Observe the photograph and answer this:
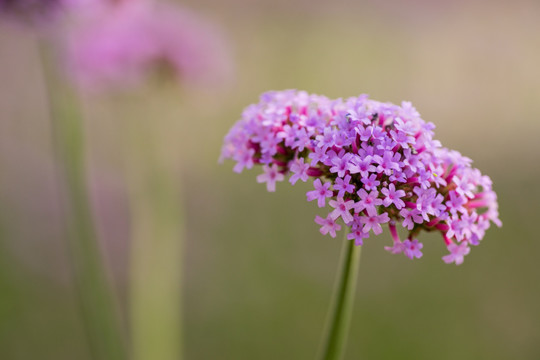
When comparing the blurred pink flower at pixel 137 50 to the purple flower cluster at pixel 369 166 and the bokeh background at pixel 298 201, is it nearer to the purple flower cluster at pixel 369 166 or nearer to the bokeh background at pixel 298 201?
the bokeh background at pixel 298 201

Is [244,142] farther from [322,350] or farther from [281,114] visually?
[322,350]

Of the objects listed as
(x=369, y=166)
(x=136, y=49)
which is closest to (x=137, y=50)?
(x=136, y=49)

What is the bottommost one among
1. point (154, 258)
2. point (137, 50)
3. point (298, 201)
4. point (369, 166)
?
point (154, 258)

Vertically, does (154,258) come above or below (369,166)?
below

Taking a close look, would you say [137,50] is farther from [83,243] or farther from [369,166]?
[369,166]

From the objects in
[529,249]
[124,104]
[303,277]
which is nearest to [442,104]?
[529,249]

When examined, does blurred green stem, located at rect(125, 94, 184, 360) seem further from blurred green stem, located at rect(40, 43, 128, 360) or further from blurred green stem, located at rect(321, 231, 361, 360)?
blurred green stem, located at rect(321, 231, 361, 360)
